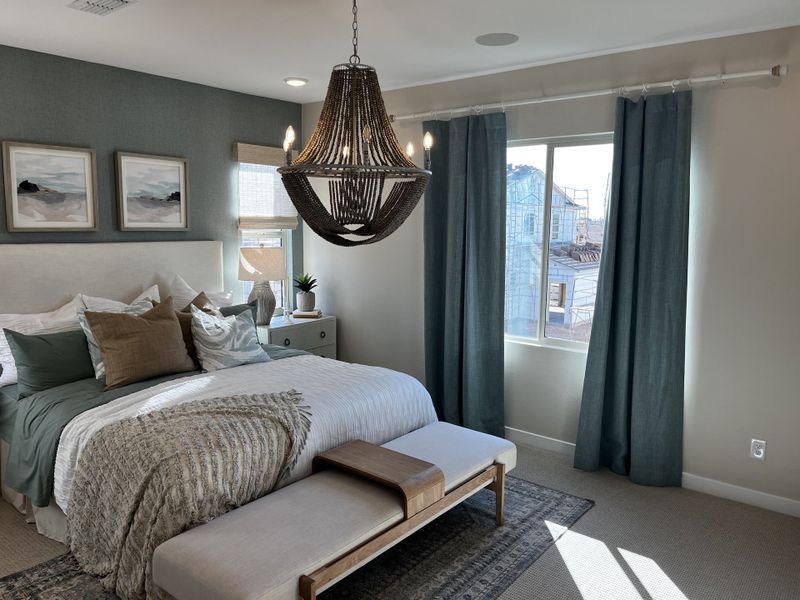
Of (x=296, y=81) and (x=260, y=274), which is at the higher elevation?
(x=296, y=81)

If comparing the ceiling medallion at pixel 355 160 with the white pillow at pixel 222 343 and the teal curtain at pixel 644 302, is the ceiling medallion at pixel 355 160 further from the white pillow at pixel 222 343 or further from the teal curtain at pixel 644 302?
the teal curtain at pixel 644 302

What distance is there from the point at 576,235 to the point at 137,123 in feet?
9.91

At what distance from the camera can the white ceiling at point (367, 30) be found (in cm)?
280

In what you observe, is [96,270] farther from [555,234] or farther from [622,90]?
[622,90]

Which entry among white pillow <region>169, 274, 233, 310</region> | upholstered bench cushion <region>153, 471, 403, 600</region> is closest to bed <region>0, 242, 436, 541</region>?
white pillow <region>169, 274, 233, 310</region>

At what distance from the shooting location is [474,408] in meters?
4.27

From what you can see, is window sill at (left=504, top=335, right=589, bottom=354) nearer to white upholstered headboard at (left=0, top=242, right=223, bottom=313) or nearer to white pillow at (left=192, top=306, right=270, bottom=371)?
white pillow at (left=192, top=306, right=270, bottom=371)

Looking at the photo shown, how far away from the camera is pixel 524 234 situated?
414 cm

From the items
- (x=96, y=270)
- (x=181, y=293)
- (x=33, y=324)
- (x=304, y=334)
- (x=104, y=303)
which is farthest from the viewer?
(x=304, y=334)

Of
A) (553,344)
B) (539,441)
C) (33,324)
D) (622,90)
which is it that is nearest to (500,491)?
(539,441)

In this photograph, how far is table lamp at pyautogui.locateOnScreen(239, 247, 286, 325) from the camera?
15.0 feet

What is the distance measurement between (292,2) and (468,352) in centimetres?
248

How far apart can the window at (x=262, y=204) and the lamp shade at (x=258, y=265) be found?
29 centimetres

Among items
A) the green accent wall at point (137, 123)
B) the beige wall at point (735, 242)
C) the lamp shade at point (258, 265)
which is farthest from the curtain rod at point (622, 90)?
the lamp shade at point (258, 265)
